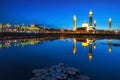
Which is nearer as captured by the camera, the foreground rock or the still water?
the foreground rock

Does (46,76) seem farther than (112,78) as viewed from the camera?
No

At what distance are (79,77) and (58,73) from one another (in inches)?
67.6

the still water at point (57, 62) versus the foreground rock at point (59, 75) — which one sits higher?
the foreground rock at point (59, 75)

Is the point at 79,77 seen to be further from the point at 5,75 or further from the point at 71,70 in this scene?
the point at 5,75

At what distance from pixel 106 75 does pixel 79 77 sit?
12.7 ft

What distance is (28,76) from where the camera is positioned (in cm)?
1858

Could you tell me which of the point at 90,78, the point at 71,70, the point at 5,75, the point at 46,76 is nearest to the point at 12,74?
the point at 5,75

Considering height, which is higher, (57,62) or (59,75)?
(59,75)

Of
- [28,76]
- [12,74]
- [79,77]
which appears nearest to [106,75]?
[79,77]

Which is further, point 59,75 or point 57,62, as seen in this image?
point 57,62

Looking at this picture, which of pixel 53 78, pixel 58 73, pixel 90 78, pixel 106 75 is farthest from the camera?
pixel 106 75

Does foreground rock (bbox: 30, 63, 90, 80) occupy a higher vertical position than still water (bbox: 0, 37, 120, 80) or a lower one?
higher

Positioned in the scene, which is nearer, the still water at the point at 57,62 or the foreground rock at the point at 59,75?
the foreground rock at the point at 59,75

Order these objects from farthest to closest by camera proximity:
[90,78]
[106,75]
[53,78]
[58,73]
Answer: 1. [106,75]
2. [90,78]
3. [58,73]
4. [53,78]
